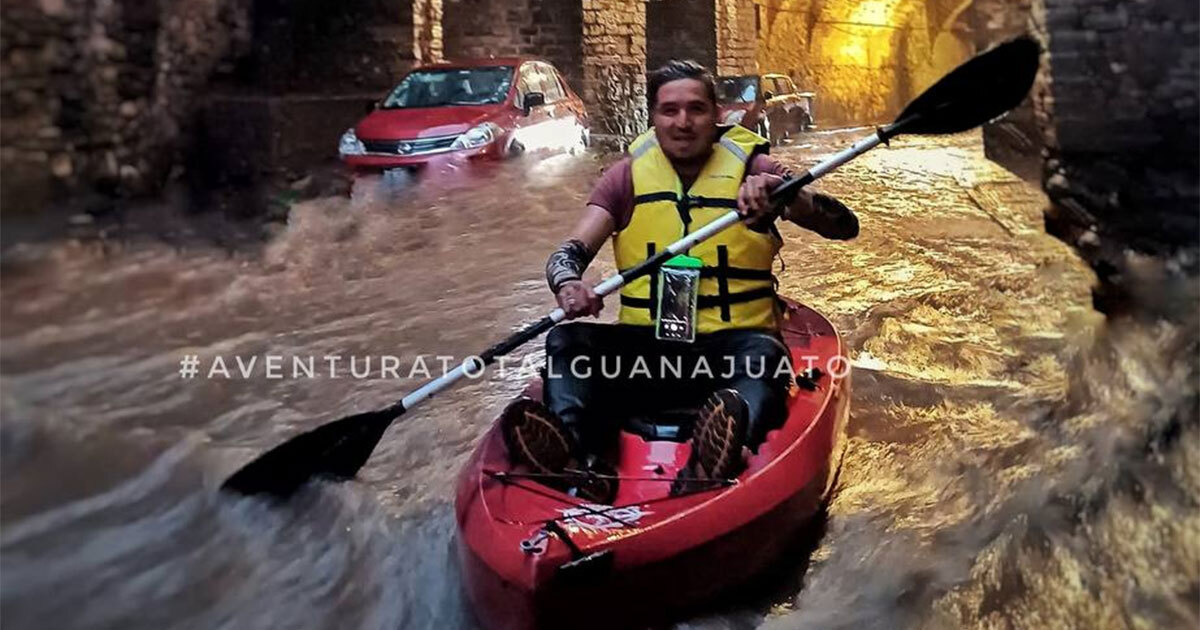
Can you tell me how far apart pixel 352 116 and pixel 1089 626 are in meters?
1.36

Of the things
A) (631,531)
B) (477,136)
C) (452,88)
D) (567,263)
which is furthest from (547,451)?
(452,88)

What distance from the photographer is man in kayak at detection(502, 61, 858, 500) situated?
5.10 ft

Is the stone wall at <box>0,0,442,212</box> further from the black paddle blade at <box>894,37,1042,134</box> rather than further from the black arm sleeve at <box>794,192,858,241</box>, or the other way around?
the black paddle blade at <box>894,37,1042,134</box>

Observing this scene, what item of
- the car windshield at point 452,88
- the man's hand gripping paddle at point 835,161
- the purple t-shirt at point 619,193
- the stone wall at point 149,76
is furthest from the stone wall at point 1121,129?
the stone wall at point 149,76

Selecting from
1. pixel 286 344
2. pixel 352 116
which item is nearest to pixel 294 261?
pixel 286 344

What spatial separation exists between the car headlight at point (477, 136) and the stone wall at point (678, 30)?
310 millimetres

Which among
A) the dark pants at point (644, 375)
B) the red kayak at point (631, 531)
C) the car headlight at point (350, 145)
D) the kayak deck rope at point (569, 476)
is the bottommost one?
the red kayak at point (631, 531)

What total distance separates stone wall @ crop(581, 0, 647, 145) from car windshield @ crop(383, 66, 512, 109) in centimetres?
19

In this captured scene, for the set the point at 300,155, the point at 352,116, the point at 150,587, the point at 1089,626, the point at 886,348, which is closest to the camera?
the point at 150,587

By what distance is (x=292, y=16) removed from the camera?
5.45 feet

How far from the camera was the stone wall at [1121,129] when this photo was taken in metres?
1.49

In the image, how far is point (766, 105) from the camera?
185cm

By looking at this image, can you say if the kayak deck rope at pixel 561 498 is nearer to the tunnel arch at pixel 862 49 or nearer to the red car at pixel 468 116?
the red car at pixel 468 116

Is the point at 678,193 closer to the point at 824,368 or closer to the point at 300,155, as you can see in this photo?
the point at 824,368
